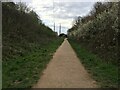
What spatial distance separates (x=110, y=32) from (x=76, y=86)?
33.3 ft

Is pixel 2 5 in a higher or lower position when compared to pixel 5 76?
higher

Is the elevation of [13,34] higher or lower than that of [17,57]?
higher

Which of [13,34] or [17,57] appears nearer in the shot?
[17,57]

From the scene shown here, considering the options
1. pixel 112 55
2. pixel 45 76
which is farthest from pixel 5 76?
A: pixel 112 55

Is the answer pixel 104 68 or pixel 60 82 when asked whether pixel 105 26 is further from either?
pixel 60 82

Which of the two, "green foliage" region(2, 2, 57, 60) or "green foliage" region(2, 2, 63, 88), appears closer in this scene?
"green foliage" region(2, 2, 63, 88)

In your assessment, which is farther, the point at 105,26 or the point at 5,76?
the point at 105,26

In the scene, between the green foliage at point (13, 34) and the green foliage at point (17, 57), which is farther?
the green foliage at point (13, 34)

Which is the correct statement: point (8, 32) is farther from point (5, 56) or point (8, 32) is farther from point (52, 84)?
point (52, 84)

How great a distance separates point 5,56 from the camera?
18594 millimetres

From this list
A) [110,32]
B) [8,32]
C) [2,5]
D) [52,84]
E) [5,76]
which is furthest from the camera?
[2,5]

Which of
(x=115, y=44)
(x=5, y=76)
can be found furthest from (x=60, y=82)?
(x=115, y=44)

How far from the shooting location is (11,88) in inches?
401

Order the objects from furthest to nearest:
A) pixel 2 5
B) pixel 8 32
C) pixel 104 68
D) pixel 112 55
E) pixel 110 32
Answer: pixel 2 5 → pixel 8 32 → pixel 110 32 → pixel 112 55 → pixel 104 68
